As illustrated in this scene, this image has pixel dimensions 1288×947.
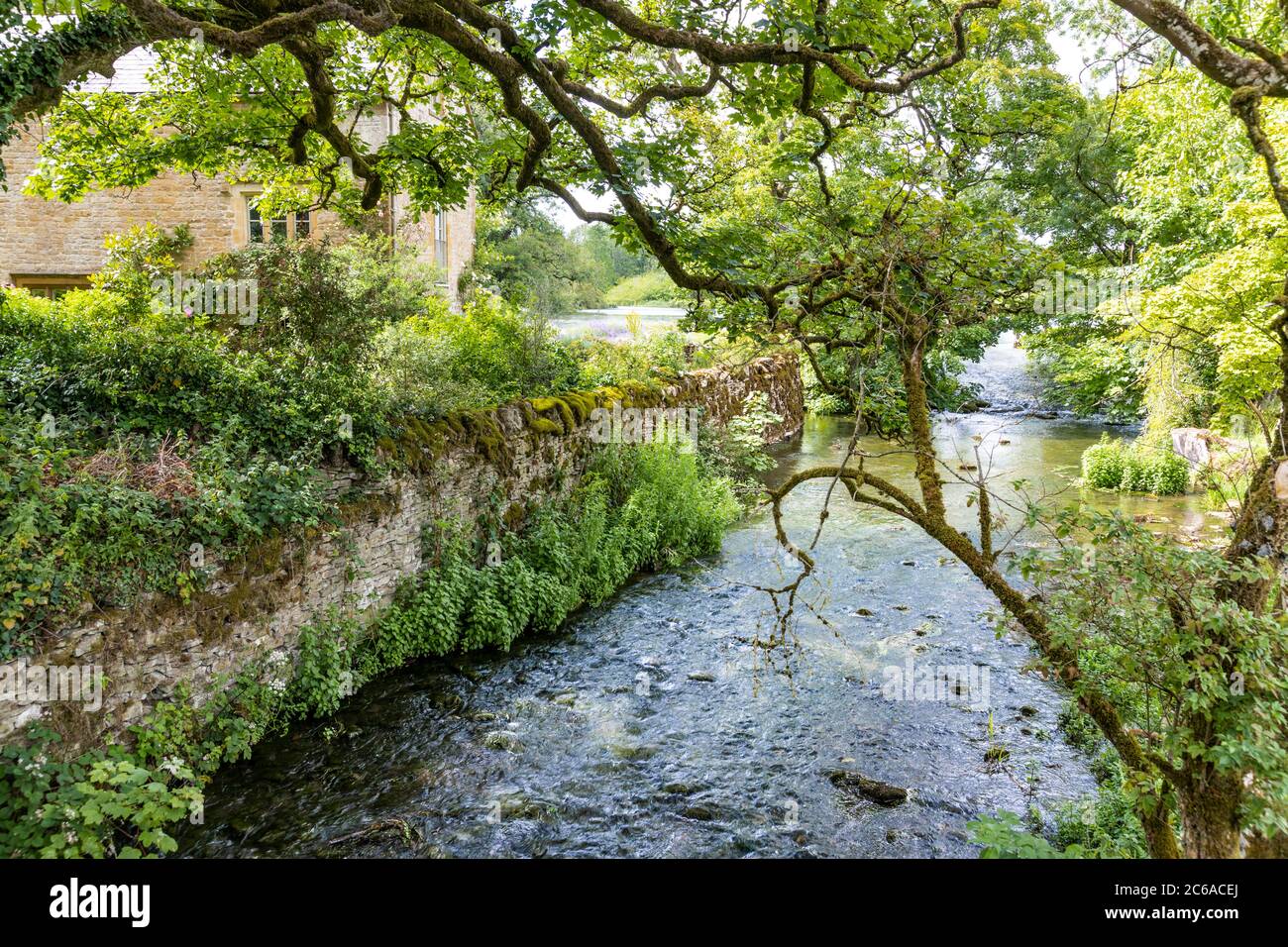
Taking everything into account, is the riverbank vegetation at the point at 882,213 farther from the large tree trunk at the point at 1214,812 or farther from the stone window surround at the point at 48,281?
the stone window surround at the point at 48,281

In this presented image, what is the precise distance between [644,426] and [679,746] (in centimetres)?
666

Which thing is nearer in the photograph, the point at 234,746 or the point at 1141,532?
the point at 1141,532

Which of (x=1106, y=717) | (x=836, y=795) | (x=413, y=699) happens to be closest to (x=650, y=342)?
(x=413, y=699)

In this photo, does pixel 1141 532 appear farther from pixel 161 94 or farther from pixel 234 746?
pixel 161 94

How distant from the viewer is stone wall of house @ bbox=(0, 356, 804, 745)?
435 cm

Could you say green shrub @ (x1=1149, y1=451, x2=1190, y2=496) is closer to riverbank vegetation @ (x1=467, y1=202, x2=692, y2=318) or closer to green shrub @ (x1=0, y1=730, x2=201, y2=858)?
riverbank vegetation @ (x1=467, y1=202, x2=692, y2=318)

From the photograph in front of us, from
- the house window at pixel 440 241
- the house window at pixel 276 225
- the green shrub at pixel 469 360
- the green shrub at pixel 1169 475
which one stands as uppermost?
the house window at pixel 440 241

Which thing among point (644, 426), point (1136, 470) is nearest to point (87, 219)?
point (644, 426)

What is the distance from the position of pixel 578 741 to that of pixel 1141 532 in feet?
14.4

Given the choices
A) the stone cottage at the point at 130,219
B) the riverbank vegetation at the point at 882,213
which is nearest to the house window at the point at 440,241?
→ the stone cottage at the point at 130,219

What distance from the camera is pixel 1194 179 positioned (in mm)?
14844
